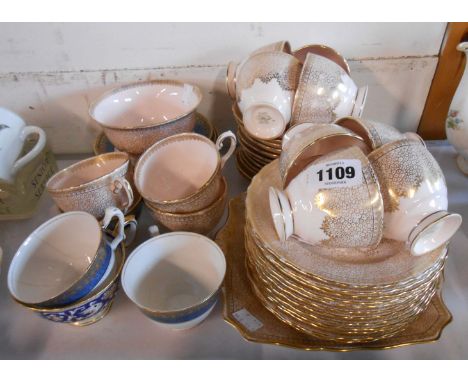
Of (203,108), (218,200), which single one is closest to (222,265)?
(218,200)

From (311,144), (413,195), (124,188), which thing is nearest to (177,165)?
(124,188)

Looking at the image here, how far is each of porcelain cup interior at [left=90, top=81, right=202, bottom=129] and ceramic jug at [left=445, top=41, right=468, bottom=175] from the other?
1.62 ft

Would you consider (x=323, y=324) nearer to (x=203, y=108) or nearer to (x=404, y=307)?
(x=404, y=307)

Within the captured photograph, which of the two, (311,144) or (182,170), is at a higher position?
(311,144)

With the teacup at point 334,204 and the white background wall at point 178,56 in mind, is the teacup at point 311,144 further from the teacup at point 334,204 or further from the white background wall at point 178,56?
the white background wall at point 178,56

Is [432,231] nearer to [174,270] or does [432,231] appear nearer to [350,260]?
[350,260]

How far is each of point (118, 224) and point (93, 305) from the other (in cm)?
13

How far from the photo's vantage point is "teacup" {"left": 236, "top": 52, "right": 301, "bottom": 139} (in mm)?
629

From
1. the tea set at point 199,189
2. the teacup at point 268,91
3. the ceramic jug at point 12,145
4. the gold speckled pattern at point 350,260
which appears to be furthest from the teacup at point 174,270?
the ceramic jug at point 12,145

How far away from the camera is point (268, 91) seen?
63 cm

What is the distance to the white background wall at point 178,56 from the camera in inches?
29.8

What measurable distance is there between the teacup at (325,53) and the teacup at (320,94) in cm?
7

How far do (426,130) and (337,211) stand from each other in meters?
0.58

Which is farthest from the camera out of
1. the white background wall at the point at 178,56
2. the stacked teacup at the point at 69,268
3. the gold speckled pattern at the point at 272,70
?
the white background wall at the point at 178,56
